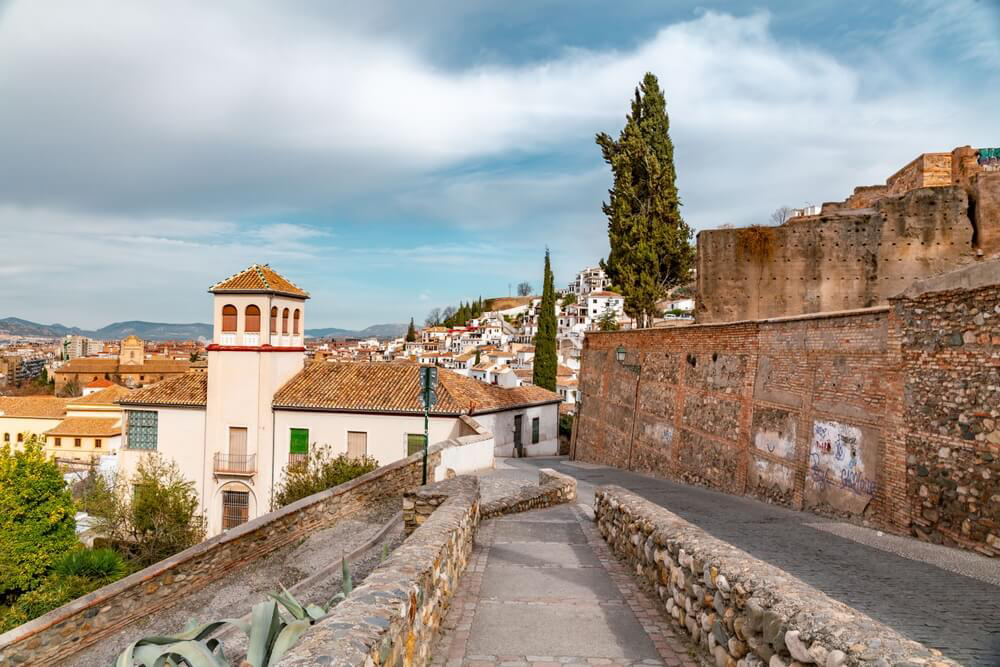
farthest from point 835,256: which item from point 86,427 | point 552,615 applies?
point 86,427

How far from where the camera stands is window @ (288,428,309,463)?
84.7 ft

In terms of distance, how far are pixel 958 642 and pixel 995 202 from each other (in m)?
14.1

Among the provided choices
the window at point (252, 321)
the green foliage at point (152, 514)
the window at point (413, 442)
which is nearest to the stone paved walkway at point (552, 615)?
the window at point (413, 442)

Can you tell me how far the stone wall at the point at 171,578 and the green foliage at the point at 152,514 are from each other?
1191 centimetres

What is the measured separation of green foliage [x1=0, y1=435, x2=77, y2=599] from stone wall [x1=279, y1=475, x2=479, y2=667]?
21.0 meters

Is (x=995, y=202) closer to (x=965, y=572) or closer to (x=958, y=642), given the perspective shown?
(x=965, y=572)

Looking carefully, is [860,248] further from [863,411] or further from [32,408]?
[32,408]

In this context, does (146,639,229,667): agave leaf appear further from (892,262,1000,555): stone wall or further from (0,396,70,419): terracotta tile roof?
(0,396,70,419): terracotta tile roof

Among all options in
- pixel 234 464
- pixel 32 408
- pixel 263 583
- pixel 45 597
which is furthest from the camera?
pixel 32 408

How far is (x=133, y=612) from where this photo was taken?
9906 mm

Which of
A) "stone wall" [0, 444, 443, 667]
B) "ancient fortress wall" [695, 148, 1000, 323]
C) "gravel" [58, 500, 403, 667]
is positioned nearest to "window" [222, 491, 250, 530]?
"stone wall" [0, 444, 443, 667]

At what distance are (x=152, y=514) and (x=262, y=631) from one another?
22438 millimetres

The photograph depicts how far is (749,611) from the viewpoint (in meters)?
3.72

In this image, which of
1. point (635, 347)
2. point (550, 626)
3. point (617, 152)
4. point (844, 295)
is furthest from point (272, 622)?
point (617, 152)
